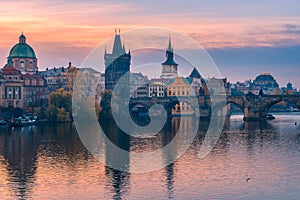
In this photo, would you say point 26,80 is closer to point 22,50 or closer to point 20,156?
point 22,50

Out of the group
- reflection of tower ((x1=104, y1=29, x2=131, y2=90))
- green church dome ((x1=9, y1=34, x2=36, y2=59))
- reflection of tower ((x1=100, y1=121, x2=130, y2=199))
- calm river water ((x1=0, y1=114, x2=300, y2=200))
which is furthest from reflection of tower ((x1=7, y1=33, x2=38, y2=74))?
calm river water ((x1=0, y1=114, x2=300, y2=200))

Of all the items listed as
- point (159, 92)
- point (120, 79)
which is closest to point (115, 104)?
point (120, 79)

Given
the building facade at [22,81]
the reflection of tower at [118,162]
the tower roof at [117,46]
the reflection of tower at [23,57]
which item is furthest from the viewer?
the tower roof at [117,46]

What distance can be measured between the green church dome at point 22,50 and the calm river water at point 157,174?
326ft

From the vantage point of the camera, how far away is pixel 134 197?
3862 cm

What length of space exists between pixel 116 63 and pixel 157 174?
124 m

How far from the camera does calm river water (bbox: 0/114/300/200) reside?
39.7 m

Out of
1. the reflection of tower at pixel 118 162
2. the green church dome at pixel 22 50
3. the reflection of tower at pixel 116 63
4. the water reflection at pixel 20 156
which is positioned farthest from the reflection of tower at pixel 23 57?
the reflection of tower at pixel 118 162

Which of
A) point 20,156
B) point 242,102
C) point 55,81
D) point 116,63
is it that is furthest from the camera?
point 116,63

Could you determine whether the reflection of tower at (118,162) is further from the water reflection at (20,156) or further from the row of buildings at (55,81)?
the row of buildings at (55,81)

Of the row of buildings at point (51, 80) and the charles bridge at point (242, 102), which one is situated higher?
the row of buildings at point (51, 80)

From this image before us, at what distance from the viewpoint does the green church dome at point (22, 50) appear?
6521 inches

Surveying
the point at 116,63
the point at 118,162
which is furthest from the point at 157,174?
the point at 116,63

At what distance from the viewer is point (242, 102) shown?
403 feet
